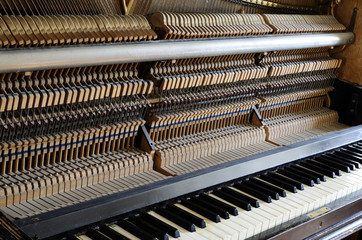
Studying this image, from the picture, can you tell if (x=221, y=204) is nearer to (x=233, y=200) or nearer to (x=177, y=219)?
(x=233, y=200)

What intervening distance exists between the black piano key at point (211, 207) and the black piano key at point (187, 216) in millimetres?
225

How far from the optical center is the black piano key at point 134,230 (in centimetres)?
323

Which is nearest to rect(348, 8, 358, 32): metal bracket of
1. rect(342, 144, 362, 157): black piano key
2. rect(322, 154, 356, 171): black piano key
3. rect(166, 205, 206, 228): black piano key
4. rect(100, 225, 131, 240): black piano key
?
rect(342, 144, 362, 157): black piano key

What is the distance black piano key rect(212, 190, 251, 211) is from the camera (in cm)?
386

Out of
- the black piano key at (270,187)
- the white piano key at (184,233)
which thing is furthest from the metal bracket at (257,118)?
the white piano key at (184,233)

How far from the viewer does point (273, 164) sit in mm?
4441

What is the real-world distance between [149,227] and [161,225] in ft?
0.29

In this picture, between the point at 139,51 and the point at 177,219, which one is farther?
the point at 139,51

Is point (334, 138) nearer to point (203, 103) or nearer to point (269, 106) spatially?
point (269, 106)

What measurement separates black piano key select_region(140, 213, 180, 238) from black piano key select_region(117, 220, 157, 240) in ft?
0.48

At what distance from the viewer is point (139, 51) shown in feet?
12.4

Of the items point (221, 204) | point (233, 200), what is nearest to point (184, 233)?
point (221, 204)

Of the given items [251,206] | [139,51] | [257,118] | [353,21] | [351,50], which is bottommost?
[251,206]

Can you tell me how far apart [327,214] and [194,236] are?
4.20ft
